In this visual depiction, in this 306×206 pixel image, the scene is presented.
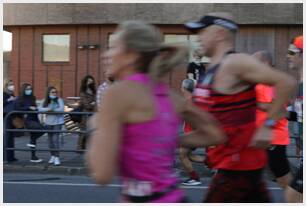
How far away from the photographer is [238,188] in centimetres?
370

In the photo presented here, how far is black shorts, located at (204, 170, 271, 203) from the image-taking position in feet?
12.1

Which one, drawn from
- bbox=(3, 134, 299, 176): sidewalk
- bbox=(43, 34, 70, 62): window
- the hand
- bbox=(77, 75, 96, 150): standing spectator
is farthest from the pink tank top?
bbox=(43, 34, 70, 62): window

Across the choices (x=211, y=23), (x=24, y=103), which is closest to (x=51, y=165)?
(x=24, y=103)

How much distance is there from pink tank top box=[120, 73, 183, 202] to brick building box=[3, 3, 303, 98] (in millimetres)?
16344

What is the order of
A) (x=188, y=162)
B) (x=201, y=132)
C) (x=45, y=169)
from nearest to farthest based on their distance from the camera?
(x=201, y=132) < (x=188, y=162) < (x=45, y=169)

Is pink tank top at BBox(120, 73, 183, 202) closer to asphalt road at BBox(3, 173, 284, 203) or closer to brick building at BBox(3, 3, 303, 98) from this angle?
asphalt road at BBox(3, 173, 284, 203)

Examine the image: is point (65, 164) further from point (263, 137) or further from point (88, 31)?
point (88, 31)

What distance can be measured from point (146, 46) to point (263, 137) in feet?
3.21

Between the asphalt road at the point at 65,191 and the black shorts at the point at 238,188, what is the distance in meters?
3.21

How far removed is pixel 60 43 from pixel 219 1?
518cm

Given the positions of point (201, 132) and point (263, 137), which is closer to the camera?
point (201, 132)

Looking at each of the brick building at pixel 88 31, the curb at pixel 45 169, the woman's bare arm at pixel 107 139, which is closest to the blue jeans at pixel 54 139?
the curb at pixel 45 169

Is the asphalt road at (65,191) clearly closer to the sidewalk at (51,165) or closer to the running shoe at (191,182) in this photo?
the running shoe at (191,182)

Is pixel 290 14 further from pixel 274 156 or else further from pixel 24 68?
pixel 274 156
